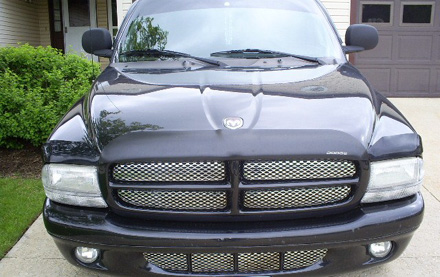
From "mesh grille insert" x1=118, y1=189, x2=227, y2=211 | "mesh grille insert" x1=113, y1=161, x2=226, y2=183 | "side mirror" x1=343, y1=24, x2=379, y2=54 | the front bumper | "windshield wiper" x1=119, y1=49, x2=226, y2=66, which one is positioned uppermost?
"side mirror" x1=343, y1=24, x2=379, y2=54

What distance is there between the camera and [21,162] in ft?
16.6

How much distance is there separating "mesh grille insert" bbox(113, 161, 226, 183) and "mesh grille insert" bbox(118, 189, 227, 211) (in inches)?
2.5

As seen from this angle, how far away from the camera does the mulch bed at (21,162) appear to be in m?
4.78

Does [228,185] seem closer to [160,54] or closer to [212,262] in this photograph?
[212,262]

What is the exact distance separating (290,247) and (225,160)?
466 mm

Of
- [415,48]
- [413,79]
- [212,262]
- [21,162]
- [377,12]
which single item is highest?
[377,12]

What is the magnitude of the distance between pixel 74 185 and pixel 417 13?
900cm

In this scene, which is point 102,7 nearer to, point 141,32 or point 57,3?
point 57,3

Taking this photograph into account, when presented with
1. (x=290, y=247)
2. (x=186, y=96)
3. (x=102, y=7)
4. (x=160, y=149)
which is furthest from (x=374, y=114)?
(x=102, y=7)

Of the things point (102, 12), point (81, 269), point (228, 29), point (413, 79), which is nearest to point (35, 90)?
point (228, 29)

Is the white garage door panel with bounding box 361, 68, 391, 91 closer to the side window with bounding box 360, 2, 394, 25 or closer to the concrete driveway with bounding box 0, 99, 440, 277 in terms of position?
the side window with bounding box 360, 2, 394, 25

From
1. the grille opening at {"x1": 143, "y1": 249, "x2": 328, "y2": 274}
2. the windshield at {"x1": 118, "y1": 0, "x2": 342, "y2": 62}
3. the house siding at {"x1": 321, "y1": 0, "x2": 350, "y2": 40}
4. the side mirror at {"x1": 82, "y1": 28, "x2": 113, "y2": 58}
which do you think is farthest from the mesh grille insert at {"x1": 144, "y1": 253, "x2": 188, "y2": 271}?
the house siding at {"x1": 321, "y1": 0, "x2": 350, "y2": 40}

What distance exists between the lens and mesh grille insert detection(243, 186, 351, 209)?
192 centimetres

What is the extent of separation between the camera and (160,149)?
1.87 meters
